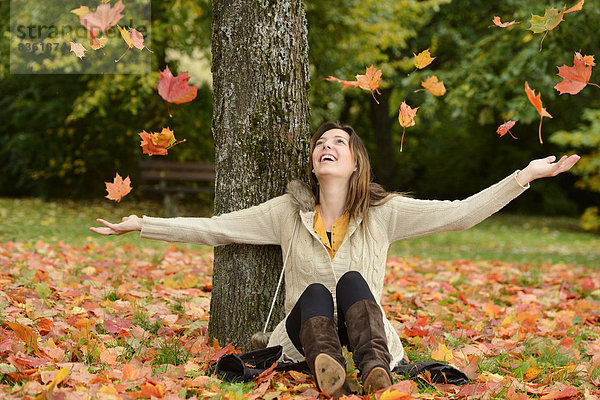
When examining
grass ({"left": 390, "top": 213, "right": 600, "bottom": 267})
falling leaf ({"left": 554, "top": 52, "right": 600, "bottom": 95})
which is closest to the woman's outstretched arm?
falling leaf ({"left": 554, "top": 52, "right": 600, "bottom": 95})

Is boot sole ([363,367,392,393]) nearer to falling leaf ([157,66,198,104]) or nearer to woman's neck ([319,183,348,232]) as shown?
woman's neck ([319,183,348,232])

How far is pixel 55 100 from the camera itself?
12.9m

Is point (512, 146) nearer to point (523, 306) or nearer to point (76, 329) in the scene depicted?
point (523, 306)

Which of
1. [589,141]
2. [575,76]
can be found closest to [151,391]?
[575,76]

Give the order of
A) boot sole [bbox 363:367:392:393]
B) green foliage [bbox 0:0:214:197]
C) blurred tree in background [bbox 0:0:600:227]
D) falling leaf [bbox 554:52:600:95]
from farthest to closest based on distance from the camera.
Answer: green foliage [bbox 0:0:214:197]
blurred tree in background [bbox 0:0:600:227]
falling leaf [bbox 554:52:600:95]
boot sole [bbox 363:367:392:393]

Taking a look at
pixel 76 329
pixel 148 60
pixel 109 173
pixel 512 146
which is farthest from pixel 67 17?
pixel 512 146

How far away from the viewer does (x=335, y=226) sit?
10.0 feet

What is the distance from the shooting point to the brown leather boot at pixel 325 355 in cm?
244

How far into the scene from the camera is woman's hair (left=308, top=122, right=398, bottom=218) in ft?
9.85

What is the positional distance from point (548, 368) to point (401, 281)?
232 cm

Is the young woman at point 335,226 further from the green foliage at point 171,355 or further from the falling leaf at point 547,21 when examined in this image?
the falling leaf at point 547,21

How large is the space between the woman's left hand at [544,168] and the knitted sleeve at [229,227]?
1.10m

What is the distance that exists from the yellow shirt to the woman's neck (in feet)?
0.08

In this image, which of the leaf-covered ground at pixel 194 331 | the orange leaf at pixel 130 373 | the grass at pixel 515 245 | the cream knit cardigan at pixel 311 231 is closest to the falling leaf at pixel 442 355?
the leaf-covered ground at pixel 194 331
